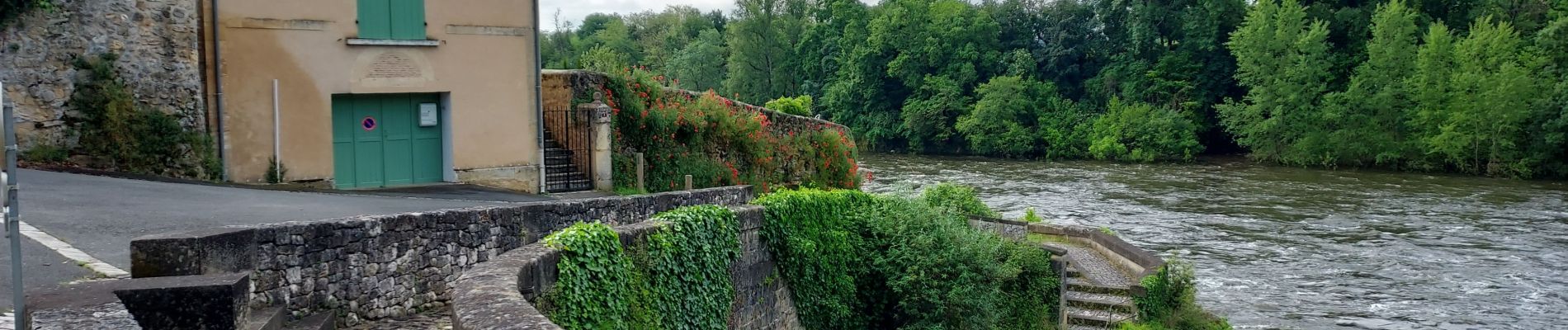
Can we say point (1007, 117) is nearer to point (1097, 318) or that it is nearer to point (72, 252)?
point (1097, 318)

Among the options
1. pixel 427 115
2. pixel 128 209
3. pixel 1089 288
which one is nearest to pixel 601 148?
pixel 427 115

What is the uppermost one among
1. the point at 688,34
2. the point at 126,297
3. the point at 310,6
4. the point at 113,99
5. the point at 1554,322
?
A: the point at 688,34

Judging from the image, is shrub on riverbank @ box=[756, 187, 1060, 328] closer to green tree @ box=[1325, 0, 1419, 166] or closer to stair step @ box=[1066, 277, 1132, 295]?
stair step @ box=[1066, 277, 1132, 295]

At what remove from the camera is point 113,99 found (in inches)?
481

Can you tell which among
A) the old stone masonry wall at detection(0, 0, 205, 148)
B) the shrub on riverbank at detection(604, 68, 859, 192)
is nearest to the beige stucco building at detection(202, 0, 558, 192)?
the old stone masonry wall at detection(0, 0, 205, 148)

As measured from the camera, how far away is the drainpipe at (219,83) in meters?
12.9

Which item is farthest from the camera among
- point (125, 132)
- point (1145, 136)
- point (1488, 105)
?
point (1145, 136)

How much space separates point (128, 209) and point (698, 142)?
34.2ft

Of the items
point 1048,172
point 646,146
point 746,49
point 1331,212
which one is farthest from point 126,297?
point 746,49

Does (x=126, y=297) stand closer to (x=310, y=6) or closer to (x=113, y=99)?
(x=113, y=99)

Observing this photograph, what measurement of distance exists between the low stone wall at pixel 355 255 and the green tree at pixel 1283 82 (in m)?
42.4

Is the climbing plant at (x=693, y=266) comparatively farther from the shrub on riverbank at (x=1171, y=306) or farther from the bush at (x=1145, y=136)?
the bush at (x=1145, y=136)

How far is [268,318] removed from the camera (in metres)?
6.66

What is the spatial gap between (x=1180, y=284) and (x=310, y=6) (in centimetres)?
1281
